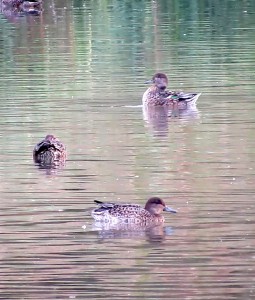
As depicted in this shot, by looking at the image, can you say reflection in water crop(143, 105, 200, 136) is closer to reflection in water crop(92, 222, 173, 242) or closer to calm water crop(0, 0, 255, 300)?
calm water crop(0, 0, 255, 300)

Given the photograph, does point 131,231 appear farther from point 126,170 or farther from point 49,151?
point 49,151

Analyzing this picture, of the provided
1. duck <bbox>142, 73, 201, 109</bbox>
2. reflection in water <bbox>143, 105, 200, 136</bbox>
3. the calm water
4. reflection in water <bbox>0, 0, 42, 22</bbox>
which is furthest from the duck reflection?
reflection in water <bbox>0, 0, 42, 22</bbox>

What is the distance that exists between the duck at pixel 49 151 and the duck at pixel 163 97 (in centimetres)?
470

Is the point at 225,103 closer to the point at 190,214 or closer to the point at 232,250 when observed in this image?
the point at 190,214

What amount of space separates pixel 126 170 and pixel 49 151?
121cm

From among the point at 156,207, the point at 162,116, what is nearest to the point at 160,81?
the point at 162,116

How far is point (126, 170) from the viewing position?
1559cm

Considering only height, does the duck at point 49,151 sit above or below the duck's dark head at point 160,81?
below

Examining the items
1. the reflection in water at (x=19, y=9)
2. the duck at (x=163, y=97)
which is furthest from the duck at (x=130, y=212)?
the reflection in water at (x=19, y=9)

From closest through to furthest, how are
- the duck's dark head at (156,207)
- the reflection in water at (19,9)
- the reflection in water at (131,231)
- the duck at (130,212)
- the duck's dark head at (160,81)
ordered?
the reflection in water at (131,231) → the duck at (130,212) → the duck's dark head at (156,207) → the duck's dark head at (160,81) → the reflection in water at (19,9)

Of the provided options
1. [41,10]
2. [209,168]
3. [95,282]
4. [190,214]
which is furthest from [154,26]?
[95,282]

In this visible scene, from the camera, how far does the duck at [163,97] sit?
21.1 m

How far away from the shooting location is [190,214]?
13.3 meters

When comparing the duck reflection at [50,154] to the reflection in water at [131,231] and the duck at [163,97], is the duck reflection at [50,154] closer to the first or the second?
the reflection in water at [131,231]
